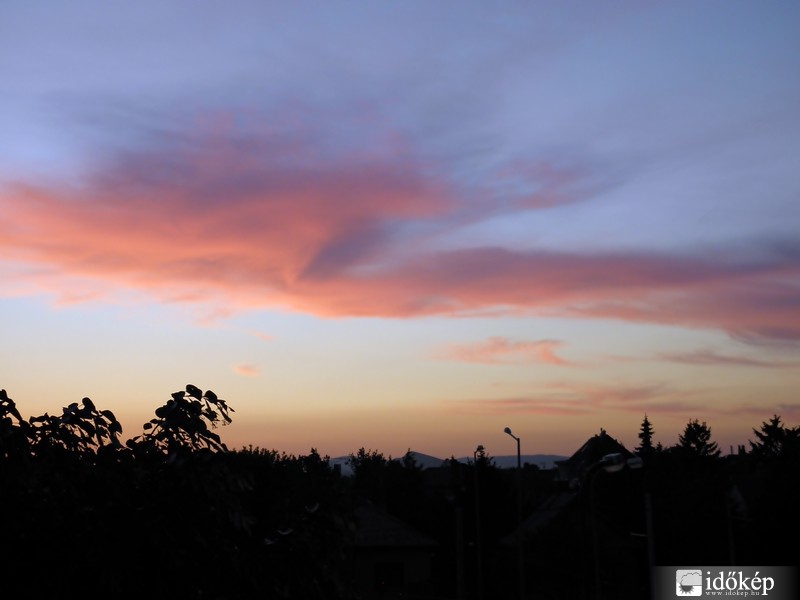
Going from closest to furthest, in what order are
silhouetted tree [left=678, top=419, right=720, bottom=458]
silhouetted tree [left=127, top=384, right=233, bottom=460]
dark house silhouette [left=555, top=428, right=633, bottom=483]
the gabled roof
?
silhouetted tree [left=127, top=384, right=233, bottom=460] → the gabled roof → dark house silhouette [left=555, top=428, right=633, bottom=483] → silhouetted tree [left=678, top=419, right=720, bottom=458]

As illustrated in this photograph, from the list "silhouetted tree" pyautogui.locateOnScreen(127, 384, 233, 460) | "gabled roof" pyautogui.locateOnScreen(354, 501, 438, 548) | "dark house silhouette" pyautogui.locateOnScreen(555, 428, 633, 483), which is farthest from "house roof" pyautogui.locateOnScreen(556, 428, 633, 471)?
"silhouetted tree" pyautogui.locateOnScreen(127, 384, 233, 460)

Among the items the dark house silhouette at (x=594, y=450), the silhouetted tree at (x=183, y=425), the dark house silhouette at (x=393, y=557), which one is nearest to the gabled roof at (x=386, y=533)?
the dark house silhouette at (x=393, y=557)

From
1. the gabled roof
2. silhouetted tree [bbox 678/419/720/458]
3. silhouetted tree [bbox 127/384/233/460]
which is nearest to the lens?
silhouetted tree [bbox 127/384/233/460]

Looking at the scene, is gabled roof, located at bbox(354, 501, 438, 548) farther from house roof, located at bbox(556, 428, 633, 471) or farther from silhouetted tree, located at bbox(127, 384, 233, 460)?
silhouetted tree, located at bbox(127, 384, 233, 460)

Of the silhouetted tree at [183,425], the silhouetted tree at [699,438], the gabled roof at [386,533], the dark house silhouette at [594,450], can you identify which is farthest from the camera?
the silhouetted tree at [699,438]

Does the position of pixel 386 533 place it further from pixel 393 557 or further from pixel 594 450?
pixel 594 450

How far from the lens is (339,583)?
33.9ft

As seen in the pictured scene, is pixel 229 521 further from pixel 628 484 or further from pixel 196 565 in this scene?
pixel 628 484

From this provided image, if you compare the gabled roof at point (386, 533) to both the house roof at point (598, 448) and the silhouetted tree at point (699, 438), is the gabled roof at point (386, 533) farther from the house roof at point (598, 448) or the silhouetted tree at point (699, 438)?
the silhouetted tree at point (699, 438)

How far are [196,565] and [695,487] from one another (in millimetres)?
65695

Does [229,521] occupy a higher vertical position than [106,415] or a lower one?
lower

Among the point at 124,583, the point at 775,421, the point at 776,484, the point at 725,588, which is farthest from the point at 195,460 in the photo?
the point at 775,421

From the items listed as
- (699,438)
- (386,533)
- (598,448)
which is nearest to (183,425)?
(386,533)

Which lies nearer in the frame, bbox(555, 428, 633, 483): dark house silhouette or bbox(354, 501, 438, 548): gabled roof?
bbox(354, 501, 438, 548): gabled roof
